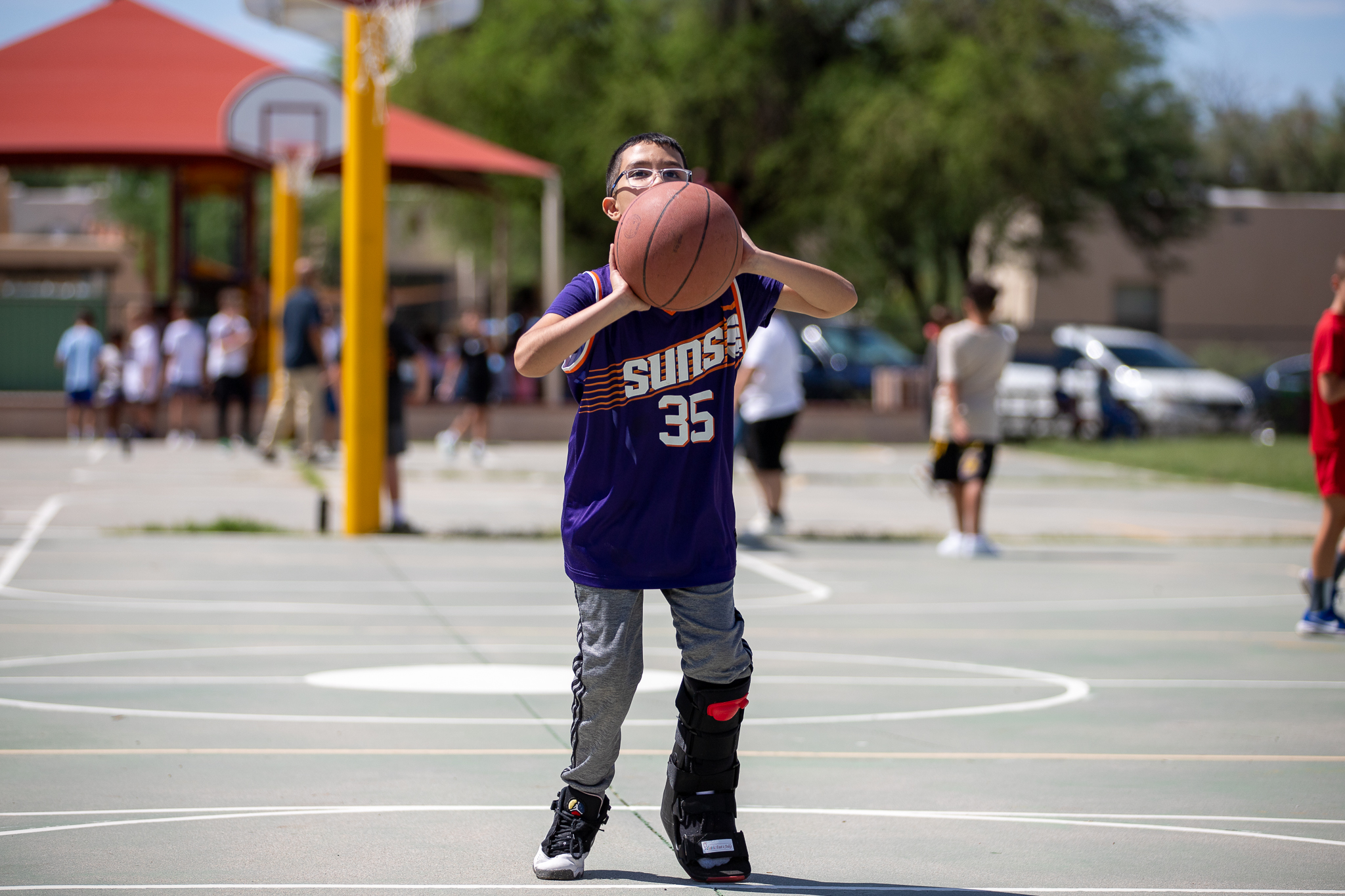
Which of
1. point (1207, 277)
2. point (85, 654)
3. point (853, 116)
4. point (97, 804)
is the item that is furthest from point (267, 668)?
point (1207, 277)

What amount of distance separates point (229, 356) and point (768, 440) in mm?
9923

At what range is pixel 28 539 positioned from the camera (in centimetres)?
1153

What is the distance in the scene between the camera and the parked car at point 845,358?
1046 inches

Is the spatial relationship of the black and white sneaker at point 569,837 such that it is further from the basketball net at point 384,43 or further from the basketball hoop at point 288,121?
the basketball hoop at point 288,121

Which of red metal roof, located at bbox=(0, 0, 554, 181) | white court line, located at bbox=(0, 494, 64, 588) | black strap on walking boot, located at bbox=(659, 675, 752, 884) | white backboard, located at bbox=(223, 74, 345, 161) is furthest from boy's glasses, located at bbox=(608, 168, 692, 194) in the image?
red metal roof, located at bbox=(0, 0, 554, 181)

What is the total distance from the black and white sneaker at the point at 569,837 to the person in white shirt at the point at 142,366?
18.7 metres

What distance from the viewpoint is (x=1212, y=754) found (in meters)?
5.68

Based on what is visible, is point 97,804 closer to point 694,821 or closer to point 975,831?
point 694,821

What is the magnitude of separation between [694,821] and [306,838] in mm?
1114

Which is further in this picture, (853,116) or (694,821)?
(853,116)

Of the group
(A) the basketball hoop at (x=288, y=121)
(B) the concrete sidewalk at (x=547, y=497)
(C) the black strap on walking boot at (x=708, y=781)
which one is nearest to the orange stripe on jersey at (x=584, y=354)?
(C) the black strap on walking boot at (x=708, y=781)

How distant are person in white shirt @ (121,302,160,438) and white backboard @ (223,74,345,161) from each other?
2863 mm

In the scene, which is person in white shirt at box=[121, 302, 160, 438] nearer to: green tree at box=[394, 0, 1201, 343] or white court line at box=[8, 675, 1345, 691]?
green tree at box=[394, 0, 1201, 343]

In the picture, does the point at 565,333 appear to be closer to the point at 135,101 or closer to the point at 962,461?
the point at 962,461
